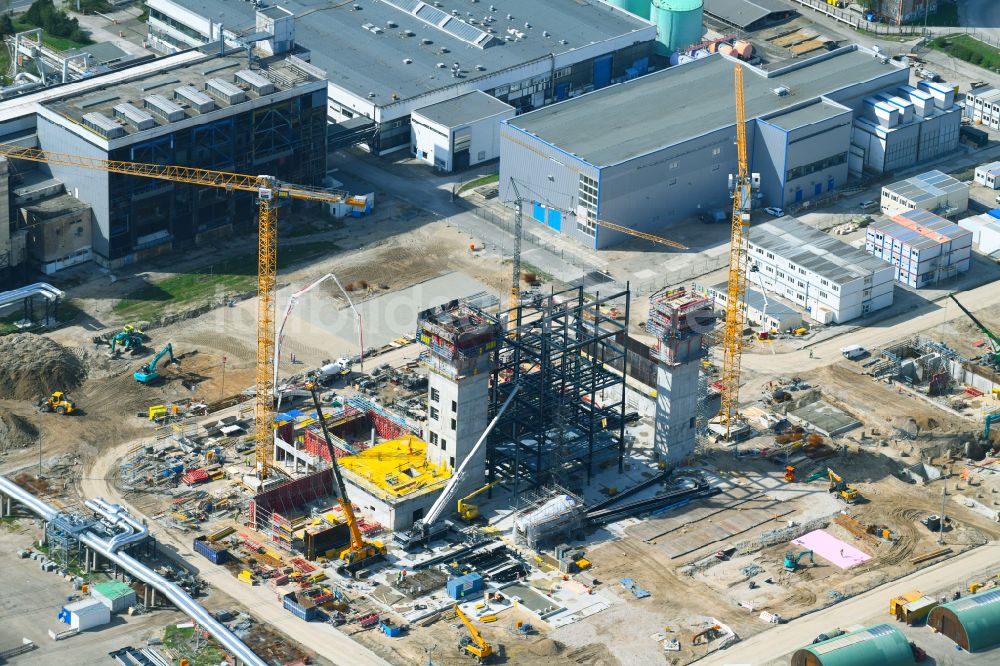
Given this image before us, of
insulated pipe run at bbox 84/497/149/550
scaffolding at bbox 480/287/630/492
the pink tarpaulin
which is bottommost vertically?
the pink tarpaulin

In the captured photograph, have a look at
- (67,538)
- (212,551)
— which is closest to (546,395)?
(212,551)

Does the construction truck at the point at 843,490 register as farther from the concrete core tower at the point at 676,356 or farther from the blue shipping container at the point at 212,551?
the blue shipping container at the point at 212,551

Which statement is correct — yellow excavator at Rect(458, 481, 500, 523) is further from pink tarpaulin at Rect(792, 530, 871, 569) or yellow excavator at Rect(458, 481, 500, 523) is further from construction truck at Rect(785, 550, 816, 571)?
pink tarpaulin at Rect(792, 530, 871, 569)

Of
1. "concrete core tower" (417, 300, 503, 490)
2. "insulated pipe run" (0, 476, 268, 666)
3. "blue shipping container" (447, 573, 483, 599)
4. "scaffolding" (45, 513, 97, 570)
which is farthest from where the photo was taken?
"concrete core tower" (417, 300, 503, 490)

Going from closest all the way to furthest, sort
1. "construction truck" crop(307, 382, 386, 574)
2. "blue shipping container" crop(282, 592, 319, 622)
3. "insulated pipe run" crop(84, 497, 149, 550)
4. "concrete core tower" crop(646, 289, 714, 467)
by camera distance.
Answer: "blue shipping container" crop(282, 592, 319, 622) < "insulated pipe run" crop(84, 497, 149, 550) < "construction truck" crop(307, 382, 386, 574) < "concrete core tower" crop(646, 289, 714, 467)

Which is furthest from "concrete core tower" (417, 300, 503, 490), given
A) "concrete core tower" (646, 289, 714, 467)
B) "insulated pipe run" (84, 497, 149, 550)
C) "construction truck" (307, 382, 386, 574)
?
"insulated pipe run" (84, 497, 149, 550)

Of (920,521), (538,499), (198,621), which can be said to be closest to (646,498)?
(538,499)

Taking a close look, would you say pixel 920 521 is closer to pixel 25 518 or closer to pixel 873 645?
pixel 873 645

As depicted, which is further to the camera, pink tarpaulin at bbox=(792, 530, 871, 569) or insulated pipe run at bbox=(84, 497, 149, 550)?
pink tarpaulin at bbox=(792, 530, 871, 569)
